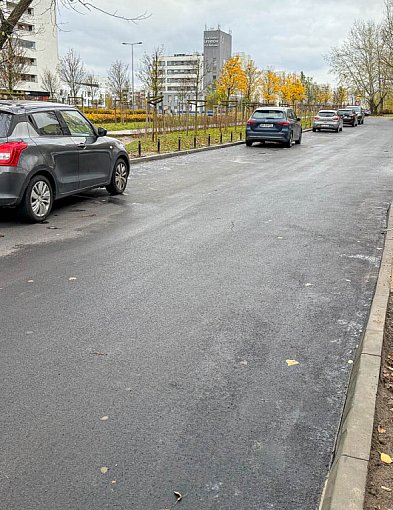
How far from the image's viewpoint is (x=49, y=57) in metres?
81.9

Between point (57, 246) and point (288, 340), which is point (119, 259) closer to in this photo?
point (57, 246)

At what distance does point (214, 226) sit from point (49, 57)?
8169cm

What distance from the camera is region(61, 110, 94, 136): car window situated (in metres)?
9.48

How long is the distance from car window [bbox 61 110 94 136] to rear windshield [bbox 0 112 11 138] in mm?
1324

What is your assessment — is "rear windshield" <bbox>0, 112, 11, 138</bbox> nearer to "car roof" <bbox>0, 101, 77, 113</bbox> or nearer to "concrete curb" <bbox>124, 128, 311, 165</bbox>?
"car roof" <bbox>0, 101, 77, 113</bbox>

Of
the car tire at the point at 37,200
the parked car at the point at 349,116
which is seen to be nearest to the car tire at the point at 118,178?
the car tire at the point at 37,200

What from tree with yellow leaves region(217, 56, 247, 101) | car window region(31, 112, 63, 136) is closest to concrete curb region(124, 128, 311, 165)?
car window region(31, 112, 63, 136)

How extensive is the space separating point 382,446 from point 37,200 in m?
6.84

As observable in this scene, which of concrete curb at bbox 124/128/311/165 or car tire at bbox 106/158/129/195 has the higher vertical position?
car tire at bbox 106/158/129/195

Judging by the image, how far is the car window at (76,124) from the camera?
948cm

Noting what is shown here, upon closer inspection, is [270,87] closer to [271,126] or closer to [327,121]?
[327,121]

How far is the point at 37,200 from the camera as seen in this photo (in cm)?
856

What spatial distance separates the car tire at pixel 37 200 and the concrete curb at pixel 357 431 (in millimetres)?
5570

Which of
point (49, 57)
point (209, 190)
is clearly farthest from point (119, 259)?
point (49, 57)
